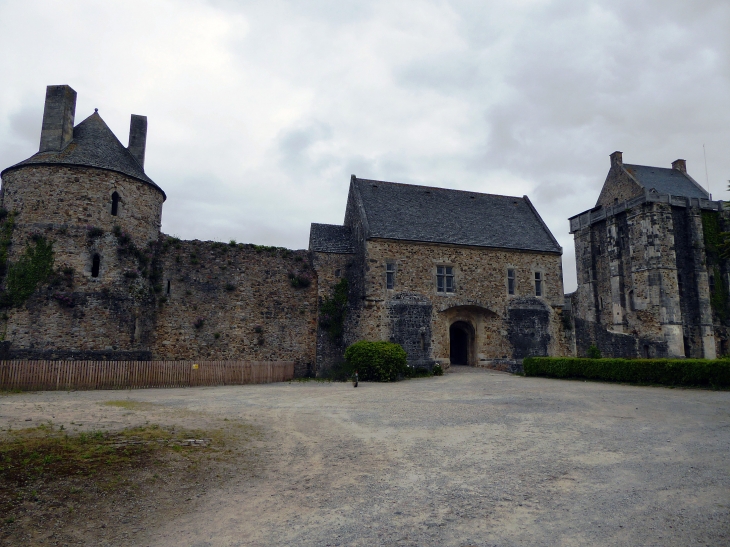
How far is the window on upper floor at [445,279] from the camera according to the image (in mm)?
24562

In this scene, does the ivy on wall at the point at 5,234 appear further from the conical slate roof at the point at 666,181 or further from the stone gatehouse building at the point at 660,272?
the conical slate roof at the point at 666,181

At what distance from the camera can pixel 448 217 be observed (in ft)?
86.4

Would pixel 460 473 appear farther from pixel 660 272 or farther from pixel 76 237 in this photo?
pixel 660 272

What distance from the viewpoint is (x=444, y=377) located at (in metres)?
21.6

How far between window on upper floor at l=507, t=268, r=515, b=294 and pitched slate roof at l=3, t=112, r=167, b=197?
61.3 feet

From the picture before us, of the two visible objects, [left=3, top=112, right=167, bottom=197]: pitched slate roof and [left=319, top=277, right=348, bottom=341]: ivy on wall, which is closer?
[left=3, top=112, right=167, bottom=197]: pitched slate roof

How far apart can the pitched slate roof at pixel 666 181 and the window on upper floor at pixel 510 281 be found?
15.5m

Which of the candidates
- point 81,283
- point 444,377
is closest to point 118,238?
point 81,283

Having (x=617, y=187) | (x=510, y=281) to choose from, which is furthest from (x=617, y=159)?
(x=510, y=281)

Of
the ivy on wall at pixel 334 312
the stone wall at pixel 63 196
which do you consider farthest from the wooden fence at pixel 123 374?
the stone wall at pixel 63 196

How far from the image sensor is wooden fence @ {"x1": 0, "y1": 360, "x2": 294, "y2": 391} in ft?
53.6

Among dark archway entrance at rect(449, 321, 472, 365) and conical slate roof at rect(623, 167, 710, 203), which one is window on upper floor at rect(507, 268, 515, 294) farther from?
conical slate roof at rect(623, 167, 710, 203)

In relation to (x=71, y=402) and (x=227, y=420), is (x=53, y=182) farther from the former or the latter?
(x=227, y=420)

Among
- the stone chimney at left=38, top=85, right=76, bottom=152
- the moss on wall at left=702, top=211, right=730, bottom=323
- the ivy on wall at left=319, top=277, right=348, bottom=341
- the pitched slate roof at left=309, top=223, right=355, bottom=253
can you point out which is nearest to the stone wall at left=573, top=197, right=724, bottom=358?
the moss on wall at left=702, top=211, right=730, bottom=323
